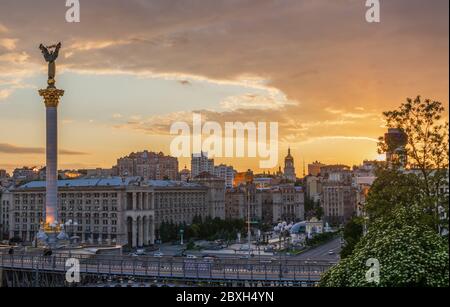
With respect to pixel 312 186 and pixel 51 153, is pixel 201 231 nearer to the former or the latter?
pixel 51 153

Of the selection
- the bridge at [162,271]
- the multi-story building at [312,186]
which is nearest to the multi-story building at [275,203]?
the multi-story building at [312,186]

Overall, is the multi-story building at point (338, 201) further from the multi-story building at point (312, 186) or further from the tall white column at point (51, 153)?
the tall white column at point (51, 153)

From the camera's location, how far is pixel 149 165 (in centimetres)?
9038

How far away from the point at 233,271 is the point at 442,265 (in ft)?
40.6

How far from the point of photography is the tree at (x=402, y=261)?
31.6 ft

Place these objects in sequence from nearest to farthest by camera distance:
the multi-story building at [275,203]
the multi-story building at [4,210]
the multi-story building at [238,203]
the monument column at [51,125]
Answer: the monument column at [51,125] < the multi-story building at [4,210] < the multi-story building at [238,203] < the multi-story building at [275,203]

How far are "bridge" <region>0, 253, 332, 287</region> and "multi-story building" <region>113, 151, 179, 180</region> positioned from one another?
61300 mm

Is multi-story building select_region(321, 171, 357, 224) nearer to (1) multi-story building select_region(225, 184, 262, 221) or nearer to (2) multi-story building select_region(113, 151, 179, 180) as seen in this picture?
(1) multi-story building select_region(225, 184, 262, 221)

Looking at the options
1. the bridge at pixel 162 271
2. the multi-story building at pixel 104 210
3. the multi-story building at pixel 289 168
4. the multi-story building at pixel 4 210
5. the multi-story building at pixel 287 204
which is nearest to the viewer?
the bridge at pixel 162 271

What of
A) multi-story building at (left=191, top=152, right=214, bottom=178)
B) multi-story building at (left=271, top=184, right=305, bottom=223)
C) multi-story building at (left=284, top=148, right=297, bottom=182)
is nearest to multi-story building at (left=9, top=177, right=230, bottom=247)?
multi-story building at (left=271, top=184, right=305, bottom=223)

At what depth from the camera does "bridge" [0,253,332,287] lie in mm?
20594

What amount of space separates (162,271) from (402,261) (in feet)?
44.5

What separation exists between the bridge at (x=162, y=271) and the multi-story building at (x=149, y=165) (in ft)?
201

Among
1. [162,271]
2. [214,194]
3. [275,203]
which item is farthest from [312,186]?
[162,271]
